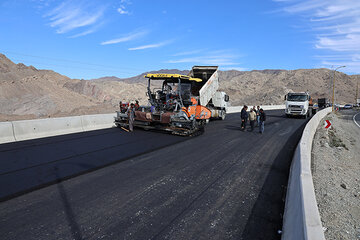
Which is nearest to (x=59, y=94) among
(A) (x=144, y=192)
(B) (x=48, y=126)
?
(B) (x=48, y=126)

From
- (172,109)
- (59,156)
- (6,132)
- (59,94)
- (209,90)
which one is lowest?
(59,156)

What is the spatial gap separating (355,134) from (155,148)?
20.2m

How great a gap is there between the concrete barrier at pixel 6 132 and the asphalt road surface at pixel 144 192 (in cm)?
112

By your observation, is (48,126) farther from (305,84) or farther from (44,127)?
(305,84)

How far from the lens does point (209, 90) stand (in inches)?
615

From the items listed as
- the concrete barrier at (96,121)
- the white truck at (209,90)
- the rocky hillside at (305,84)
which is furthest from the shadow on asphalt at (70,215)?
the rocky hillside at (305,84)

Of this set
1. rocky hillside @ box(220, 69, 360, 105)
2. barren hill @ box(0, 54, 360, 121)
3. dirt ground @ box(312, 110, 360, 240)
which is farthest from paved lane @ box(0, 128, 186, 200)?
rocky hillside @ box(220, 69, 360, 105)

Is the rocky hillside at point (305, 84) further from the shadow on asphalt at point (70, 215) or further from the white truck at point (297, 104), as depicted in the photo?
the shadow on asphalt at point (70, 215)

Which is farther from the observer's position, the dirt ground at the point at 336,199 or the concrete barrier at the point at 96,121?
the concrete barrier at the point at 96,121

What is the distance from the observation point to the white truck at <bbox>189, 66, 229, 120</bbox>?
1492 cm

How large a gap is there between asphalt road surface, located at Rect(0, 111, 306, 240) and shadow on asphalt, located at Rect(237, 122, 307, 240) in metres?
0.01

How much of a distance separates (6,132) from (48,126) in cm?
180

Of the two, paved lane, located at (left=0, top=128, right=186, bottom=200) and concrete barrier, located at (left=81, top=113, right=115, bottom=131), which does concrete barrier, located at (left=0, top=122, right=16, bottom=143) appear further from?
concrete barrier, located at (left=81, top=113, right=115, bottom=131)

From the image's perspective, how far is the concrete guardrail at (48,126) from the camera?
9.83 meters
